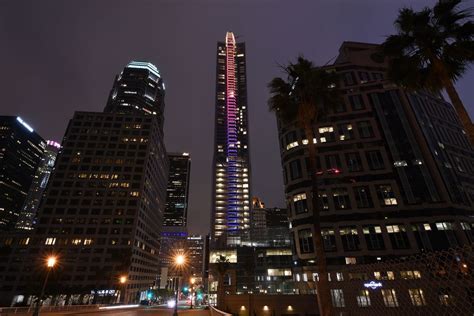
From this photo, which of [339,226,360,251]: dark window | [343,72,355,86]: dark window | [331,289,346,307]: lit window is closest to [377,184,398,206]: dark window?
[339,226,360,251]: dark window

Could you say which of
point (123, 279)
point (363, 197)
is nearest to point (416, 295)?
point (363, 197)

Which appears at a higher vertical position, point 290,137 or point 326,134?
point 290,137

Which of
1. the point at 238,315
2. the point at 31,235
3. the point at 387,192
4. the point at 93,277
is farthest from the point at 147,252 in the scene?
the point at 387,192

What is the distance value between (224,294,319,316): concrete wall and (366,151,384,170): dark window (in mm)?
28548

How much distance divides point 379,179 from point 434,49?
145 feet

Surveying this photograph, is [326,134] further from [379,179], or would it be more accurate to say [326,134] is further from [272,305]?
[272,305]

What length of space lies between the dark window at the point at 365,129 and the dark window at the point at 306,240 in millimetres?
24554

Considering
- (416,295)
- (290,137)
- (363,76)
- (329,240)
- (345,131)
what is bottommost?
(416,295)

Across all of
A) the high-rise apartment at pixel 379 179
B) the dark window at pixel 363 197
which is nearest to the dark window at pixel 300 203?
the high-rise apartment at pixel 379 179

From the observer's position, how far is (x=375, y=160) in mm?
53406

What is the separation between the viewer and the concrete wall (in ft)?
139

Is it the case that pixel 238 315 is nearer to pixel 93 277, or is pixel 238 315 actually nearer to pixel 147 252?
pixel 93 277

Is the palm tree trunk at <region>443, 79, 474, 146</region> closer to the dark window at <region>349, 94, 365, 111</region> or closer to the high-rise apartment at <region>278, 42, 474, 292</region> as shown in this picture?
the high-rise apartment at <region>278, 42, 474, 292</region>

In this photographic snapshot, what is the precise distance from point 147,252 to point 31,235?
4642 cm
